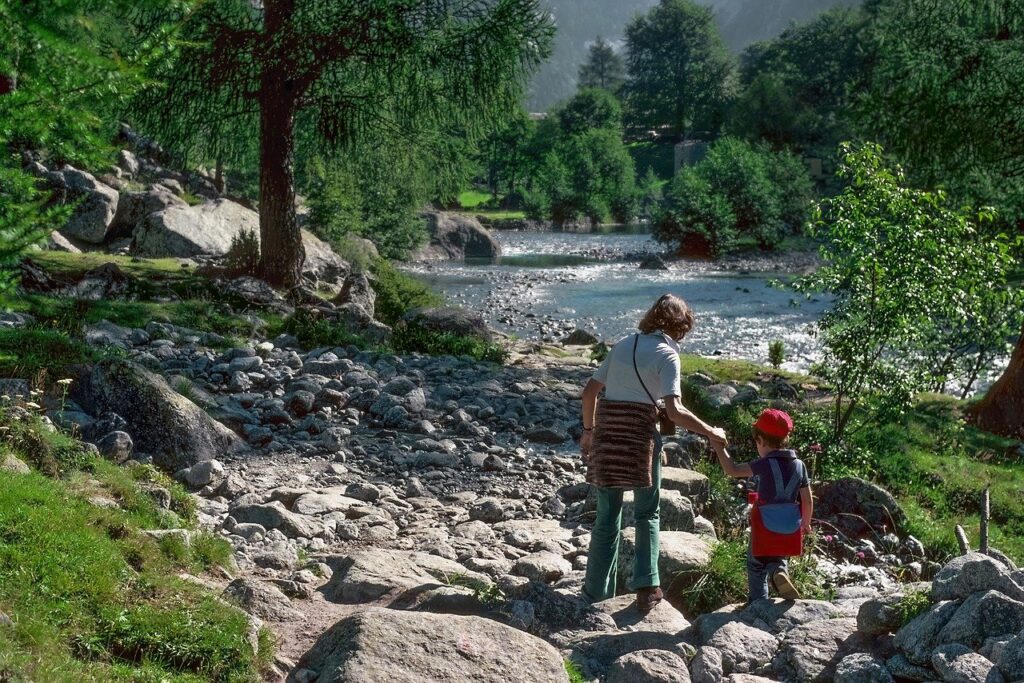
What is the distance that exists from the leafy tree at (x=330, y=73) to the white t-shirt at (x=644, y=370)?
43.1ft

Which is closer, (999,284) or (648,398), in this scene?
(648,398)

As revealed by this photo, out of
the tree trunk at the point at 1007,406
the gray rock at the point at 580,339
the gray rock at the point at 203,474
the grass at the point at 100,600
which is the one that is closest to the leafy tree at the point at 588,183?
the gray rock at the point at 580,339

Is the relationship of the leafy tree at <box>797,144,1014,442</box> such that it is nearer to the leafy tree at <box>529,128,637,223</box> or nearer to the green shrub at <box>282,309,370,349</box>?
the green shrub at <box>282,309,370,349</box>

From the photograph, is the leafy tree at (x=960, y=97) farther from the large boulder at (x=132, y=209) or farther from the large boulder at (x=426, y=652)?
the large boulder at (x=132, y=209)

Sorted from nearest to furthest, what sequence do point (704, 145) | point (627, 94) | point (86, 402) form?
point (86, 402)
point (704, 145)
point (627, 94)

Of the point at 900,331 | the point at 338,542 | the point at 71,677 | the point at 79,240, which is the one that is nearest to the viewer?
the point at 71,677

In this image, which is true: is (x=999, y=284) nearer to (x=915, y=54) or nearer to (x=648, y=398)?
(x=915, y=54)

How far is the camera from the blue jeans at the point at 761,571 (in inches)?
258

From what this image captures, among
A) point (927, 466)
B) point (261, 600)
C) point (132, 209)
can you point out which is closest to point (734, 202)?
point (132, 209)

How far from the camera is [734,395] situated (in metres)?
14.6

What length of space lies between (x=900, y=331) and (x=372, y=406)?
6423 millimetres

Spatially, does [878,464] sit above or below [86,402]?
below

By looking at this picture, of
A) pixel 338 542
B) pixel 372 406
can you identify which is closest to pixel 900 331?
pixel 372 406

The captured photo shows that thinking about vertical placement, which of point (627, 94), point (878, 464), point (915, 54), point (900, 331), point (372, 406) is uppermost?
point (627, 94)
